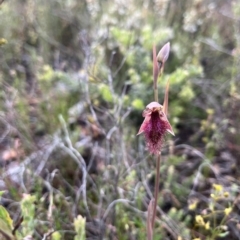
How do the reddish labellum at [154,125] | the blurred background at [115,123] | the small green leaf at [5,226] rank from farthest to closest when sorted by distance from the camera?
the blurred background at [115,123] < the reddish labellum at [154,125] < the small green leaf at [5,226]

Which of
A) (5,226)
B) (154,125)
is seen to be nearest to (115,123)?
(154,125)

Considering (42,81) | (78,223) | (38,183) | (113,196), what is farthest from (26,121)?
(78,223)

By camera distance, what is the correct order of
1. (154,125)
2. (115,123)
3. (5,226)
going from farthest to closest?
(115,123), (154,125), (5,226)

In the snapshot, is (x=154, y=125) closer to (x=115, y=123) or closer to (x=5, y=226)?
(x=5, y=226)

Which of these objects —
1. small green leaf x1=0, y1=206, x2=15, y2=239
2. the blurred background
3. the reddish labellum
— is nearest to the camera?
small green leaf x1=0, y1=206, x2=15, y2=239

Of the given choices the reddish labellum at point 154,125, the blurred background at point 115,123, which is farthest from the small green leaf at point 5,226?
the reddish labellum at point 154,125

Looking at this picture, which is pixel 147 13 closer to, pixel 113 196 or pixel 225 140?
pixel 225 140

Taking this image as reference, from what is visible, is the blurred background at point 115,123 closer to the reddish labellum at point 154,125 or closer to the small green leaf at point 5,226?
the small green leaf at point 5,226

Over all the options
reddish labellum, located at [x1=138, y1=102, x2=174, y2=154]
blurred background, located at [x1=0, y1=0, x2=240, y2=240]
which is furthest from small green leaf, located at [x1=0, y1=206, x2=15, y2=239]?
reddish labellum, located at [x1=138, y1=102, x2=174, y2=154]

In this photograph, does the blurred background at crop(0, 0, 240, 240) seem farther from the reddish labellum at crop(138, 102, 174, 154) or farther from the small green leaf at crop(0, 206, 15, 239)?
the reddish labellum at crop(138, 102, 174, 154)
